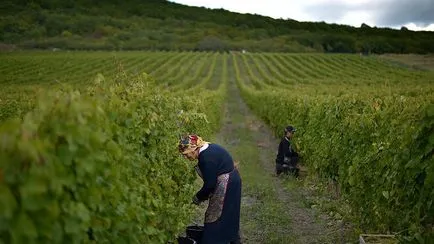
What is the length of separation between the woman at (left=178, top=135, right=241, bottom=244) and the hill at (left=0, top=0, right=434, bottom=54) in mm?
100676

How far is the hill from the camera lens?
367ft

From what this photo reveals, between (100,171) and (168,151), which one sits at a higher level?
(100,171)

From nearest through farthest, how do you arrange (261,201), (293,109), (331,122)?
(261,201) → (331,122) → (293,109)

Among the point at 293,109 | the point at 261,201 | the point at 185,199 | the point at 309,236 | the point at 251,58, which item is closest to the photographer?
the point at 185,199

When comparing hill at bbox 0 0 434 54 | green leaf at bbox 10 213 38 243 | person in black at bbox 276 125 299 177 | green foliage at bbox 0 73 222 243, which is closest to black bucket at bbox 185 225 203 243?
green foliage at bbox 0 73 222 243

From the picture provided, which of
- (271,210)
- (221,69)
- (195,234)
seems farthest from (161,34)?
(195,234)

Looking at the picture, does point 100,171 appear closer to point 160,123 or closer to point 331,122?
point 160,123

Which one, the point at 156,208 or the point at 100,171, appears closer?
the point at 100,171

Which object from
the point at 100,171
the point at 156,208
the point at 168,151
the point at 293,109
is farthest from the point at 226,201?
the point at 293,109

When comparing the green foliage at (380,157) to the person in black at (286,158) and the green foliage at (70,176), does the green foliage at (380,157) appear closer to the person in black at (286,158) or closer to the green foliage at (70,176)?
the person in black at (286,158)

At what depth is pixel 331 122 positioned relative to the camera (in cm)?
1086

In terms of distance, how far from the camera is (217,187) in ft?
18.8

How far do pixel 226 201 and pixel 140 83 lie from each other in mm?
1764

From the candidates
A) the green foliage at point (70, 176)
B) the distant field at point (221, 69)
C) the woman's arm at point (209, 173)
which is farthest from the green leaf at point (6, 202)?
the distant field at point (221, 69)
